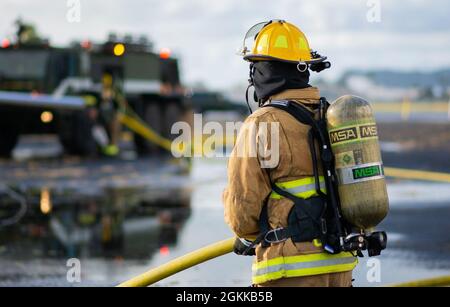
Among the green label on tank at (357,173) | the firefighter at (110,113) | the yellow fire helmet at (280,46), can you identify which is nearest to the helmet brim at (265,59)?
the yellow fire helmet at (280,46)

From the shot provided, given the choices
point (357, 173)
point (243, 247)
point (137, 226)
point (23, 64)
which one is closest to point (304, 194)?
point (357, 173)

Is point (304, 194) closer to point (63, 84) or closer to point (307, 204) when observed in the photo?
point (307, 204)

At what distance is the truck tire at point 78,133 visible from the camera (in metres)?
22.0

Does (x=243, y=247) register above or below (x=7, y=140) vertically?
below

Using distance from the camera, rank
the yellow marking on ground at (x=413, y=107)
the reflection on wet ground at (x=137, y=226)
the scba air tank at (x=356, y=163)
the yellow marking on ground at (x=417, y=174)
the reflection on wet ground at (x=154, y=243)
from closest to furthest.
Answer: the scba air tank at (x=356, y=163), the reflection on wet ground at (x=154, y=243), the reflection on wet ground at (x=137, y=226), the yellow marking on ground at (x=417, y=174), the yellow marking on ground at (x=413, y=107)

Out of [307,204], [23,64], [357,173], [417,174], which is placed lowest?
[307,204]

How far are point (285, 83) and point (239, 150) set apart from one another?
1.27 feet

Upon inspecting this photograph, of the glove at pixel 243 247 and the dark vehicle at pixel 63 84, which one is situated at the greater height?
the dark vehicle at pixel 63 84

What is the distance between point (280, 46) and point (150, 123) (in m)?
19.7

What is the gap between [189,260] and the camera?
5629mm

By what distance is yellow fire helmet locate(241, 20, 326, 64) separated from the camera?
4891mm

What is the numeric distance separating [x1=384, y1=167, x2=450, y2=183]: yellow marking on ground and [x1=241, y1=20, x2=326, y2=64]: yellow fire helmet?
12958 mm

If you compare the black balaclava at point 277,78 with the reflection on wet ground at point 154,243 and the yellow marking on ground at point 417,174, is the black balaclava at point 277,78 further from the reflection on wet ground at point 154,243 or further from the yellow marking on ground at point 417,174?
the yellow marking on ground at point 417,174
